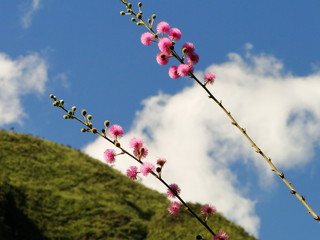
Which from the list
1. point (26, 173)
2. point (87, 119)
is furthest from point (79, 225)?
point (87, 119)

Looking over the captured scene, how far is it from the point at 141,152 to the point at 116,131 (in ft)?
0.63

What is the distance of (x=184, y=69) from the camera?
2.29 metres

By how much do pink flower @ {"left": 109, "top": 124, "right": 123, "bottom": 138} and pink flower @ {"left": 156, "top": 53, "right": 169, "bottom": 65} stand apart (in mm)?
411

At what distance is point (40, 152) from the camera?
19.7 metres

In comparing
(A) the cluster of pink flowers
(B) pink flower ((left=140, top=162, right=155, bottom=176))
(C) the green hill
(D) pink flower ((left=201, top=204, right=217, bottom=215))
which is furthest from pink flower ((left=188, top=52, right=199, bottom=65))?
(C) the green hill

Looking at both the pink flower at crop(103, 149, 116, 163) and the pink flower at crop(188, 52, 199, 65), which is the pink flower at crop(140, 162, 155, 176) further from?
the pink flower at crop(188, 52, 199, 65)

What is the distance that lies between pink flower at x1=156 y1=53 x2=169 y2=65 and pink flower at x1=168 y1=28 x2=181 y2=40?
15cm

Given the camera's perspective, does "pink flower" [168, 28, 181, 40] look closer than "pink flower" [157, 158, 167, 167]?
No

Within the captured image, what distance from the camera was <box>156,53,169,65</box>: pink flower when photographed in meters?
2.41

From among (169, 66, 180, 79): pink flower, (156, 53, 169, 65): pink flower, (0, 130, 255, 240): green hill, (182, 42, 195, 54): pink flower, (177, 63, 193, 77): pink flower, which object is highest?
(0, 130, 255, 240): green hill

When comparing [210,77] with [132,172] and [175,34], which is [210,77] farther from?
[132,172]

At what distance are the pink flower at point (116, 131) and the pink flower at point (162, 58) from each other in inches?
16.2

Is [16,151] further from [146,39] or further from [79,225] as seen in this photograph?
[146,39]

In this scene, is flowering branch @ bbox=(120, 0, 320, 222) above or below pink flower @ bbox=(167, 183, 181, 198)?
above
